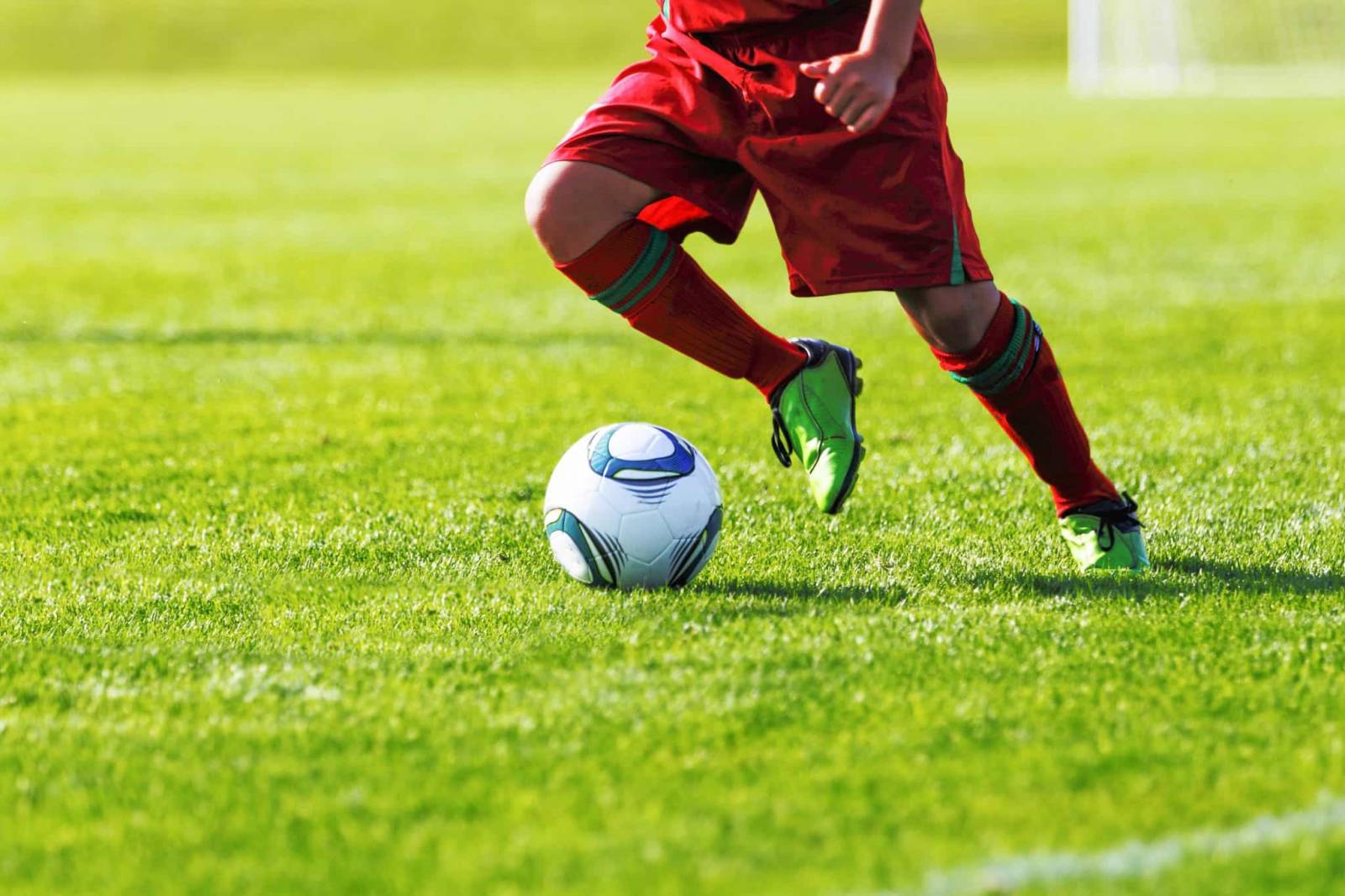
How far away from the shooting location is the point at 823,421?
4.25 m

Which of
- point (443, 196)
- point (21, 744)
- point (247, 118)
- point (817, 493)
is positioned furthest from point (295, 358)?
point (247, 118)

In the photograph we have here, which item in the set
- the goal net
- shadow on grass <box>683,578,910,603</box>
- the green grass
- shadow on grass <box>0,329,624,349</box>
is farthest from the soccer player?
the goal net

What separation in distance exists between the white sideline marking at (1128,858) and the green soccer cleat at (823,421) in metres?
1.73

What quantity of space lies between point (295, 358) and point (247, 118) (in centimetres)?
2617

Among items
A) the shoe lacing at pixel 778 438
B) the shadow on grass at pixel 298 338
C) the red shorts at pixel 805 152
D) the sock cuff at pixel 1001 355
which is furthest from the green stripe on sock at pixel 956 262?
the shadow on grass at pixel 298 338

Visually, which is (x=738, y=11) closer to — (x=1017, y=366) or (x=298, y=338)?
(x=1017, y=366)

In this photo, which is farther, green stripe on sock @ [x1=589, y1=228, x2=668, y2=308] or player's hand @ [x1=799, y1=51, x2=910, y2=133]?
green stripe on sock @ [x1=589, y1=228, x2=668, y2=308]

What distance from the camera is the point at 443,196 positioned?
17.0 meters

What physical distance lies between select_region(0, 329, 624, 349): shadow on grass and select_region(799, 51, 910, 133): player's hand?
4.77 m

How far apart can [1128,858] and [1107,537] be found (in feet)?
6.02

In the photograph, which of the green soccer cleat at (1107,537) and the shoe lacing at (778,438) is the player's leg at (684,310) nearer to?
the shoe lacing at (778,438)

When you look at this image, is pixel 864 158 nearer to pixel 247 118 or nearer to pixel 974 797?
pixel 974 797

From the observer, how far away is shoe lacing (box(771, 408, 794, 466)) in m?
4.33

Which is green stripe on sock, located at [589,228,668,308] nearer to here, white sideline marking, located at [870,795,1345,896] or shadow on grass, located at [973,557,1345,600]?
shadow on grass, located at [973,557,1345,600]
